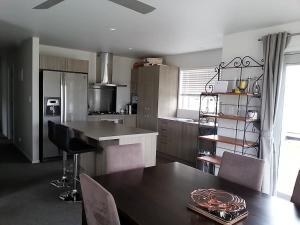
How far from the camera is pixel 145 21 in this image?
10.7ft

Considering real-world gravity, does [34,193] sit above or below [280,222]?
below

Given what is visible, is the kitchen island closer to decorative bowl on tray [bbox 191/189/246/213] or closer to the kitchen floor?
the kitchen floor

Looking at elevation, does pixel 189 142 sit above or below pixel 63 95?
below

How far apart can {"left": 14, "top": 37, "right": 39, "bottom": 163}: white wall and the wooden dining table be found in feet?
10.5

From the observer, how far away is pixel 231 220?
131cm

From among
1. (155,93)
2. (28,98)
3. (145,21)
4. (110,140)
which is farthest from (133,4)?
(155,93)

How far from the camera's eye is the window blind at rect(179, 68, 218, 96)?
541cm

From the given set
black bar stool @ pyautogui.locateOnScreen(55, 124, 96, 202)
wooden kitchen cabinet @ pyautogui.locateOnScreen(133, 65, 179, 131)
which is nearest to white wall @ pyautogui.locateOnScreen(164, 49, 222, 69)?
wooden kitchen cabinet @ pyautogui.locateOnScreen(133, 65, 179, 131)

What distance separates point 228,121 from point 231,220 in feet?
8.56

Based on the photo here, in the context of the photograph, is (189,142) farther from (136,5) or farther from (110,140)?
(136,5)

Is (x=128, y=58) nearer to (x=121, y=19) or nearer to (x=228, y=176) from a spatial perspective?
(x=121, y=19)

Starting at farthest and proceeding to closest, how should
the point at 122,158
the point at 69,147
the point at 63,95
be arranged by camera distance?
the point at 63,95, the point at 69,147, the point at 122,158

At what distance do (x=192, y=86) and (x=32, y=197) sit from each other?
398cm

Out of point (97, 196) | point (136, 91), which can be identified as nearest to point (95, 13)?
point (97, 196)
